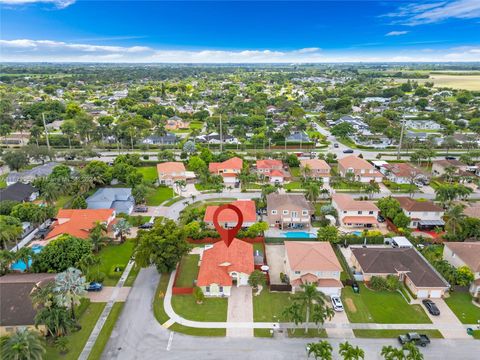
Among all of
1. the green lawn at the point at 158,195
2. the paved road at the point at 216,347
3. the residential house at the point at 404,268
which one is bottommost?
the paved road at the point at 216,347

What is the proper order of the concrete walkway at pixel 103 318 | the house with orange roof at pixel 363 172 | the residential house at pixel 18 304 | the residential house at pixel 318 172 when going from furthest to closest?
the house with orange roof at pixel 363 172
the residential house at pixel 318 172
the residential house at pixel 18 304
the concrete walkway at pixel 103 318

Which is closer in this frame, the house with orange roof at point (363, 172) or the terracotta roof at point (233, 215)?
the terracotta roof at point (233, 215)

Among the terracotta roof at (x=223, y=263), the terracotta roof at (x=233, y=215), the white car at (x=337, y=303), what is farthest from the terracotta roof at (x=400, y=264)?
the terracotta roof at (x=233, y=215)

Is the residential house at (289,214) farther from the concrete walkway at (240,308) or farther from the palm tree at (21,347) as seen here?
the palm tree at (21,347)

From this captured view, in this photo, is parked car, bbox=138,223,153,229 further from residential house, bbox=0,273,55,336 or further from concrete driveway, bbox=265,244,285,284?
concrete driveway, bbox=265,244,285,284

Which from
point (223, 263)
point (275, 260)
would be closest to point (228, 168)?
point (275, 260)

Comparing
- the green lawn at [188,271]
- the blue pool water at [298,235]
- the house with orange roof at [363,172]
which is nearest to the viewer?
the green lawn at [188,271]

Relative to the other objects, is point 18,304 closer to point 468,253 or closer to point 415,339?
point 415,339
